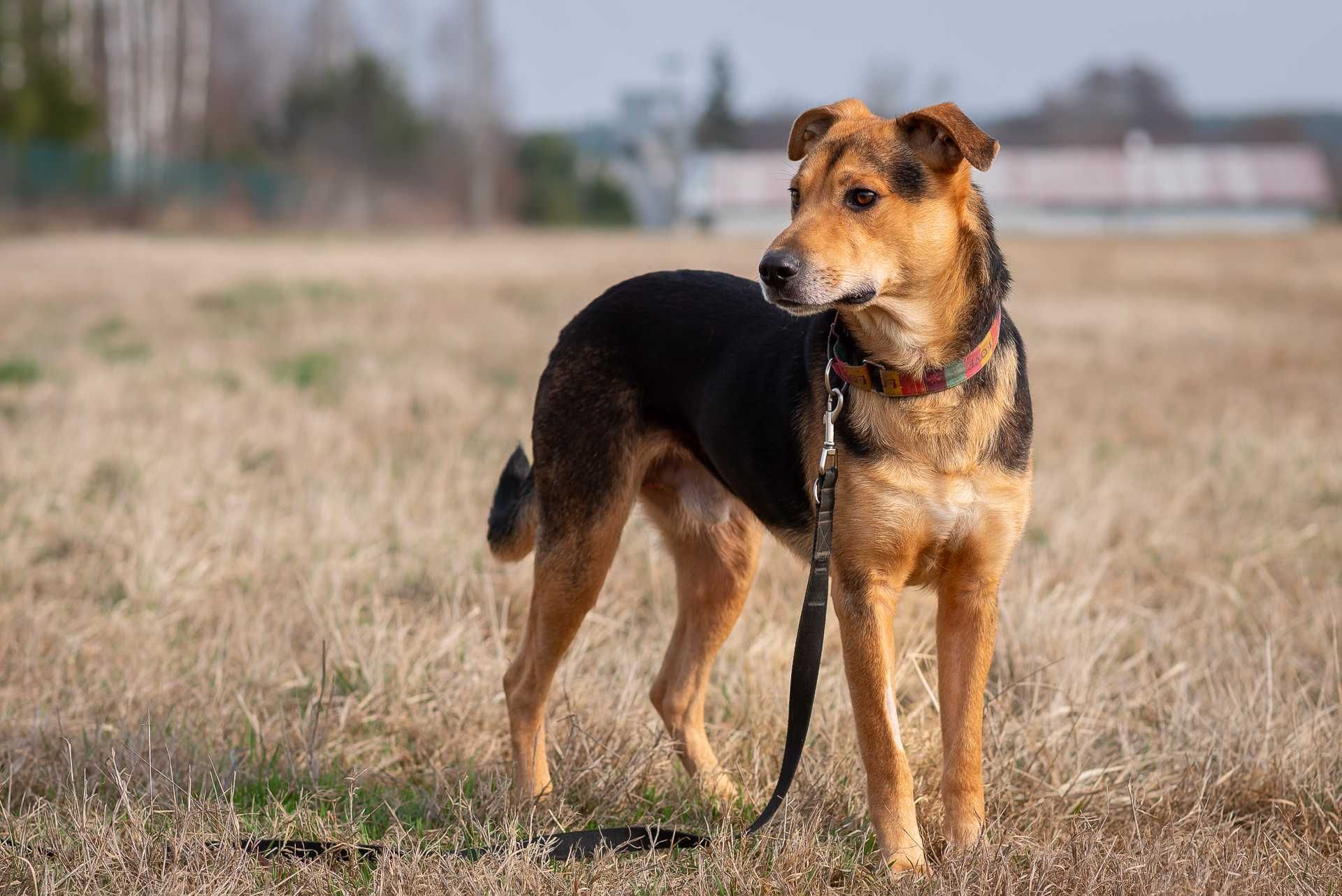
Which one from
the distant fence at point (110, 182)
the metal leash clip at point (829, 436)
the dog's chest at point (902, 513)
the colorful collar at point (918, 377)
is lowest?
the dog's chest at point (902, 513)

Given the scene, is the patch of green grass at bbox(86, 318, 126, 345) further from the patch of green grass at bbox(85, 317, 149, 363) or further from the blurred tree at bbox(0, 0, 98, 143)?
the blurred tree at bbox(0, 0, 98, 143)

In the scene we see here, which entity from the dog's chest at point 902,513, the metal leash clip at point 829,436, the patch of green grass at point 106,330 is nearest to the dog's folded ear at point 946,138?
Result: the metal leash clip at point 829,436

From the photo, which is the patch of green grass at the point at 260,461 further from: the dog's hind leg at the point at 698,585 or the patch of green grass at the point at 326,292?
the patch of green grass at the point at 326,292

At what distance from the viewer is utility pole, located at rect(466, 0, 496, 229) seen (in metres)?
59.4

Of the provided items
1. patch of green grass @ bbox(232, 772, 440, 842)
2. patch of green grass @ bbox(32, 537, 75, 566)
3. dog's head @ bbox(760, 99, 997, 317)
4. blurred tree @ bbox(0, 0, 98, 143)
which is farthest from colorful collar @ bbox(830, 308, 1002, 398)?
blurred tree @ bbox(0, 0, 98, 143)

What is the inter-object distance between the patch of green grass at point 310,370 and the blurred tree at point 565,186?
50.1 metres

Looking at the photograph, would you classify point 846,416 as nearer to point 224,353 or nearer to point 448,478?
point 448,478

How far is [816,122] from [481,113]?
58.4 metres

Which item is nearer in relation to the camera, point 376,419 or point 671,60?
point 376,419

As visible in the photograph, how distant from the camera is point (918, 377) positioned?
3.14 metres

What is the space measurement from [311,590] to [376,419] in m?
3.87

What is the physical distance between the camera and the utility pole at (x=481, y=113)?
59.4 metres

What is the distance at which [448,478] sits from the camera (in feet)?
22.6

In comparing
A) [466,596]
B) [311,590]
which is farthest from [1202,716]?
[311,590]
